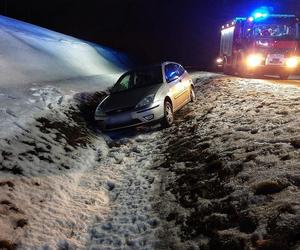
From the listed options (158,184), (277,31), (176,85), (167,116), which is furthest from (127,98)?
(277,31)

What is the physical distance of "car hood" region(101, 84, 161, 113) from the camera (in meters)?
9.67

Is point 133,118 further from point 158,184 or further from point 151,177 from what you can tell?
point 158,184

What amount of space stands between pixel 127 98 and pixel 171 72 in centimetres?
204

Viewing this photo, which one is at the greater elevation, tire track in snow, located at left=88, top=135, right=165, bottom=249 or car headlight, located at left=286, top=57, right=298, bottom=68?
car headlight, located at left=286, top=57, right=298, bottom=68

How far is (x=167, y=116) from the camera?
32.7 feet

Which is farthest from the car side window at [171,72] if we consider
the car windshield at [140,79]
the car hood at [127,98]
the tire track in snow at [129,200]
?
the tire track in snow at [129,200]

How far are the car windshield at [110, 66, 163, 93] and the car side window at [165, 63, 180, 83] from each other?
0.71ft

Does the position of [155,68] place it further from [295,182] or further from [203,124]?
[295,182]

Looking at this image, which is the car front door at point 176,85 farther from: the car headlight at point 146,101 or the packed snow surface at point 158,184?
the packed snow surface at point 158,184

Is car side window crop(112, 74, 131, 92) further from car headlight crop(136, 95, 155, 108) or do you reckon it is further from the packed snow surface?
the packed snow surface

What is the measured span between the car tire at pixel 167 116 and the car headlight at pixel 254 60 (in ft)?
26.9

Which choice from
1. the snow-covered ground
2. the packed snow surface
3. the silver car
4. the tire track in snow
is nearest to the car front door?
the silver car

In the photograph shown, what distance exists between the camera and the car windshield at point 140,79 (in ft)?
35.6

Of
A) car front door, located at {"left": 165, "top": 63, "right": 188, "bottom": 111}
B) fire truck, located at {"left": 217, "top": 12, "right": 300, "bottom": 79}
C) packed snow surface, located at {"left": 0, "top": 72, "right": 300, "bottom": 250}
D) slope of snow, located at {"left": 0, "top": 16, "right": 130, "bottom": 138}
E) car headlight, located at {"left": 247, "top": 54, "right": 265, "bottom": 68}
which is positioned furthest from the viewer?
car headlight, located at {"left": 247, "top": 54, "right": 265, "bottom": 68}
